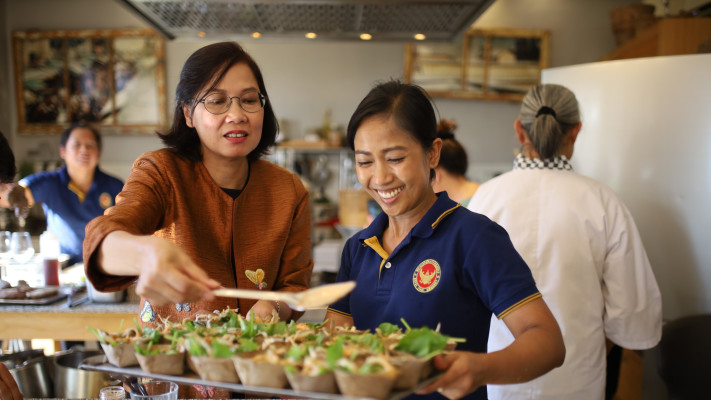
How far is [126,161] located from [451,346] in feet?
18.4

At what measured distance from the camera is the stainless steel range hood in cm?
260

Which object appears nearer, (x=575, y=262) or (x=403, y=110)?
(x=403, y=110)

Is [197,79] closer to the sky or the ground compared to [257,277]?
closer to the sky

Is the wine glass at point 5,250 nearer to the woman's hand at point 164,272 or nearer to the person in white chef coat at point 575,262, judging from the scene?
the woman's hand at point 164,272

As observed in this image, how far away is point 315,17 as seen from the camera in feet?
9.30

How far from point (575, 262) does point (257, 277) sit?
1139mm

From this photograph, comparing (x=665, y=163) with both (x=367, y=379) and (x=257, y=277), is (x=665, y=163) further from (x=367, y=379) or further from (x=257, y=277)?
(x=367, y=379)

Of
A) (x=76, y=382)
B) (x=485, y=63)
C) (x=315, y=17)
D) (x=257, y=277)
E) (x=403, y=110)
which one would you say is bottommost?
(x=76, y=382)

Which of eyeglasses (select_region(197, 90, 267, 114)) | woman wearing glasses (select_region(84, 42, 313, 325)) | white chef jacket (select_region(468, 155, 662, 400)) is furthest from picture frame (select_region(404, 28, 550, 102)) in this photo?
eyeglasses (select_region(197, 90, 267, 114))

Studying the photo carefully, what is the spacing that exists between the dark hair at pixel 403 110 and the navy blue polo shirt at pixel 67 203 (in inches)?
124

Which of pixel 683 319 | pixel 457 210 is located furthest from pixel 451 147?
pixel 457 210

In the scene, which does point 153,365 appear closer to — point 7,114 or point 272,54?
point 272,54

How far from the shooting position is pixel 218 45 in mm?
1562

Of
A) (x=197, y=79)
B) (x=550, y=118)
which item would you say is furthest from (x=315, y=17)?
(x=197, y=79)
